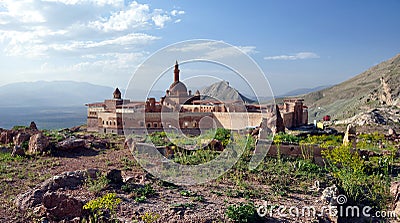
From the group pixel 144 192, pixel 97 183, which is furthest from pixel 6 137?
pixel 144 192

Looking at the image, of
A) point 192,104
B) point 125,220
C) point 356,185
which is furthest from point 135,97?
point 192,104

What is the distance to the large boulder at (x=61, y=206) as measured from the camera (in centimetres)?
639

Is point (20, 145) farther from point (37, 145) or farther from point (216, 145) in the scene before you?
point (216, 145)

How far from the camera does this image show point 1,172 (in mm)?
10094

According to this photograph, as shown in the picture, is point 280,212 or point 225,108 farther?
point 225,108

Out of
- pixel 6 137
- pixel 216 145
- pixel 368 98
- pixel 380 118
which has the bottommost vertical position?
pixel 6 137

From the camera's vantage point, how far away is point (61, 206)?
255 inches

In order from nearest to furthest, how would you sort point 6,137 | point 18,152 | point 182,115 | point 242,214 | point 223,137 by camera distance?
point 242,214
point 18,152
point 223,137
point 6,137
point 182,115

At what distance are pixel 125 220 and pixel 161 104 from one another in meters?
21.0

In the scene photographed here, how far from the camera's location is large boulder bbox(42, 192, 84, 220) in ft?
21.0

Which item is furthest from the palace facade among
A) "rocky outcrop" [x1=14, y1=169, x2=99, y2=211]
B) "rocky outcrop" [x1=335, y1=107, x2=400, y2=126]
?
"rocky outcrop" [x1=14, y1=169, x2=99, y2=211]

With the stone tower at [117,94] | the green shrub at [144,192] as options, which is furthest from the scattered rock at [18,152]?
the stone tower at [117,94]

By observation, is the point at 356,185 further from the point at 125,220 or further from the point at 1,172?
the point at 1,172

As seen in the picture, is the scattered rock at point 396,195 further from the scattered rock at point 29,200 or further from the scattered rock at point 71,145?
the scattered rock at point 71,145
